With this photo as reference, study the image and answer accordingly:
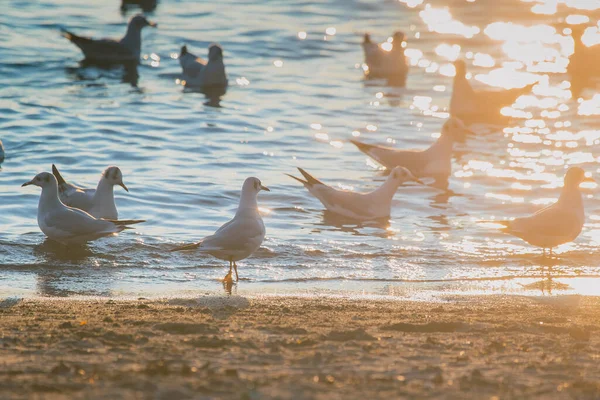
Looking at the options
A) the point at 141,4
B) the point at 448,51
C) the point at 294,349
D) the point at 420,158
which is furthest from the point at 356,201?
the point at 141,4

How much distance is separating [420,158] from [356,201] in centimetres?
272

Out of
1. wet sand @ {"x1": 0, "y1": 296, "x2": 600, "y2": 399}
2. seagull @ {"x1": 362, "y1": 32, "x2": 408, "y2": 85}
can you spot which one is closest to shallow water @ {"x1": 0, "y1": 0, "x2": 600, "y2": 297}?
seagull @ {"x1": 362, "y1": 32, "x2": 408, "y2": 85}

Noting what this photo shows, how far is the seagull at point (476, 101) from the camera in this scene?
59.1 ft

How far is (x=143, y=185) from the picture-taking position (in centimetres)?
1285

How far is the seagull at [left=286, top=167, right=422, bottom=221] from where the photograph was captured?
39.5 feet

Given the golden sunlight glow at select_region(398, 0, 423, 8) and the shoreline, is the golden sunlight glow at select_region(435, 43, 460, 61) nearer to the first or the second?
the golden sunlight glow at select_region(398, 0, 423, 8)

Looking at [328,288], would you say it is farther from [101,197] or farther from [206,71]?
[206,71]

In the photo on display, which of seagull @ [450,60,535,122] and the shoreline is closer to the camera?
the shoreline

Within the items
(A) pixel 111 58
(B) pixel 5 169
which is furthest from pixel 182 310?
(A) pixel 111 58

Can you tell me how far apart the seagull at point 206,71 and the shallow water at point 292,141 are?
0.51 meters

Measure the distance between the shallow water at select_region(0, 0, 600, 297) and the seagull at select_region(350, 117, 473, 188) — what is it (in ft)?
0.83

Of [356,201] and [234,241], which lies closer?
[234,241]

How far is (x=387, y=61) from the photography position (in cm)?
2070

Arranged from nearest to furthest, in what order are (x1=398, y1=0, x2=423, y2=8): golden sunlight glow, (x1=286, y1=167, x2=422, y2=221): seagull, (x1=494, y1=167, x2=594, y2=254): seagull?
1. (x1=494, y1=167, x2=594, y2=254): seagull
2. (x1=286, y1=167, x2=422, y2=221): seagull
3. (x1=398, y1=0, x2=423, y2=8): golden sunlight glow
